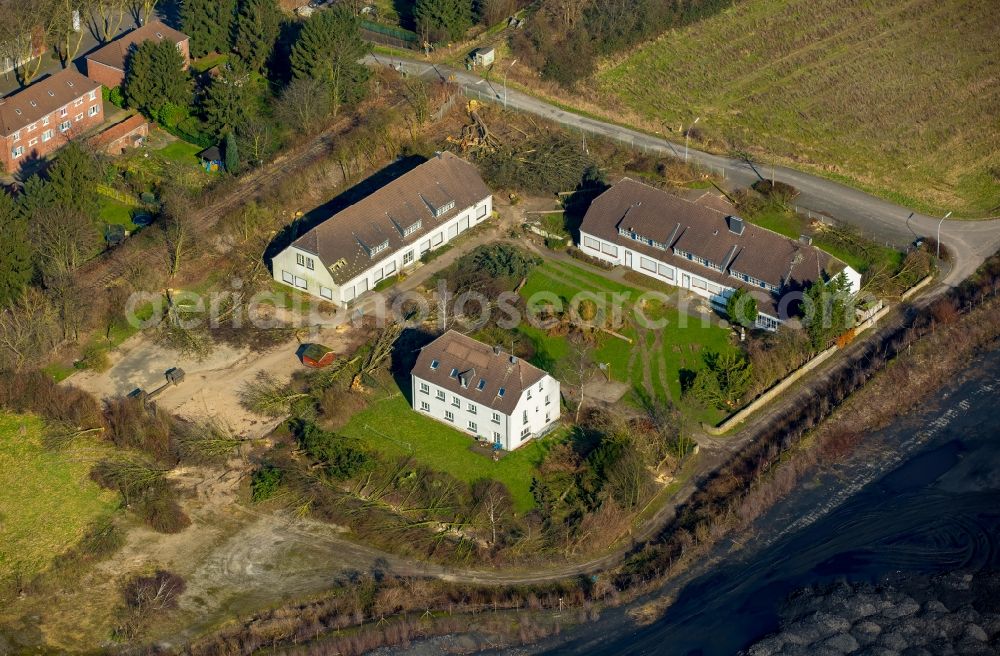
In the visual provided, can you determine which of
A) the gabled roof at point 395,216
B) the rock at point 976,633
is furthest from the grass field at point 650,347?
the rock at point 976,633

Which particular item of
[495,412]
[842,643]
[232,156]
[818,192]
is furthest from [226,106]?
[842,643]

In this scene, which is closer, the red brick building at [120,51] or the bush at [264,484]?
the bush at [264,484]

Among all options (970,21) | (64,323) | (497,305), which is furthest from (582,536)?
(970,21)

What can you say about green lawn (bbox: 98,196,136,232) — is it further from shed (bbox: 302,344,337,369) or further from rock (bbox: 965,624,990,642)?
rock (bbox: 965,624,990,642)

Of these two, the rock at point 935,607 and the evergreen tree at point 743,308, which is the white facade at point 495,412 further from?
the rock at point 935,607

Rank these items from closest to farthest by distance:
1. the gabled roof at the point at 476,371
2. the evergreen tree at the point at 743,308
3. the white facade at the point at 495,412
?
the gabled roof at the point at 476,371 < the white facade at the point at 495,412 < the evergreen tree at the point at 743,308

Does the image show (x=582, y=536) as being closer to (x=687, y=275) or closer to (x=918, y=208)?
(x=687, y=275)

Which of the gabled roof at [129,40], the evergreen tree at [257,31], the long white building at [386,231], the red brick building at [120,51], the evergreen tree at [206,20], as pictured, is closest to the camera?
the long white building at [386,231]
